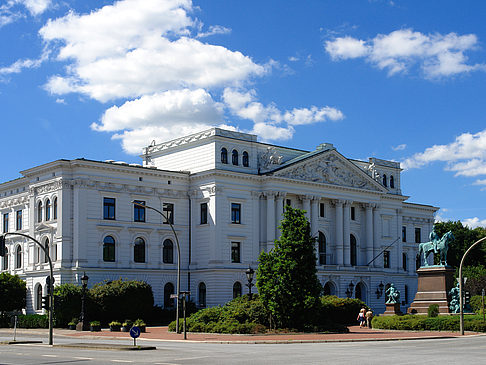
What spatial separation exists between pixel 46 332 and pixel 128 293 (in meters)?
9.05

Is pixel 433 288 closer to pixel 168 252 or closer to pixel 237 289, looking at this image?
pixel 237 289

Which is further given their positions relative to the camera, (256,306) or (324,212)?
(324,212)

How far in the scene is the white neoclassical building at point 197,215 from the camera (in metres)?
66.6

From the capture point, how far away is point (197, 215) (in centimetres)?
7369

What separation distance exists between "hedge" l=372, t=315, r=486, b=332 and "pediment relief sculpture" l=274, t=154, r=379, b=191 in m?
26.7

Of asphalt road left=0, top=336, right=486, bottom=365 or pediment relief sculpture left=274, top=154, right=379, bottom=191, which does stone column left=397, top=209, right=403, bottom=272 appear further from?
asphalt road left=0, top=336, right=486, bottom=365

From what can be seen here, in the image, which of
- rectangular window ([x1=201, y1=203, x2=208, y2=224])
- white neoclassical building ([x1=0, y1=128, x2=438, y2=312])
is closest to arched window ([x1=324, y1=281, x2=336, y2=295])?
white neoclassical building ([x1=0, y1=128, x2=438, y2=312])

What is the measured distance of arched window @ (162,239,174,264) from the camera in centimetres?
7256

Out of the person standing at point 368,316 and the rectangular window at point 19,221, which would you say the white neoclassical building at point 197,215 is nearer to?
the rectangular window at point 19,221

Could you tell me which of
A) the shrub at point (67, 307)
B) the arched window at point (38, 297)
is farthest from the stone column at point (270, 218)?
the arched window at point (38, 297)

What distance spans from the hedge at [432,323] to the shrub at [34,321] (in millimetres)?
28733

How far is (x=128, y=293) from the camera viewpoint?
62.4 m

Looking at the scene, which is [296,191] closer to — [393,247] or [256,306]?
[393,247]

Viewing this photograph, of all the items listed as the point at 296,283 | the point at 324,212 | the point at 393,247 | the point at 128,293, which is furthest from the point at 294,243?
the point at 393,247
